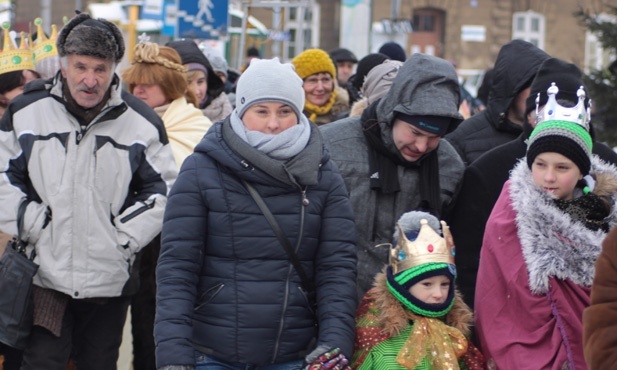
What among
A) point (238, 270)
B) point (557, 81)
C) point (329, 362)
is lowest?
point (329, 362)

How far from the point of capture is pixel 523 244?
14.8 ft

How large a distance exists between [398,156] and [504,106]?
1463 mm

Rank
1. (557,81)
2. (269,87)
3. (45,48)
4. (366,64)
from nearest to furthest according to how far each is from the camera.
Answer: (269,87) < (557,81) < (45,48) < (366,64)

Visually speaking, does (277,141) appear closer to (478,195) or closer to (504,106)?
(478,195)

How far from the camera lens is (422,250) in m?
4.73

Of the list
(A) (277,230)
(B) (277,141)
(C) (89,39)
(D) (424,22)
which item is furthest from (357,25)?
(D) (424,22)

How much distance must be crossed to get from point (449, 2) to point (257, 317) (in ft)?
129

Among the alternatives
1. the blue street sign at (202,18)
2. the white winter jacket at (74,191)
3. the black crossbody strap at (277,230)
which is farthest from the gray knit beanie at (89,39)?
the blue street sign at (202,18)

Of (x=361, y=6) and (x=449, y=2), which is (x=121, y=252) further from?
(x=449, y=2)

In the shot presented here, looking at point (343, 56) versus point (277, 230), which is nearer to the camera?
point (277, 230)

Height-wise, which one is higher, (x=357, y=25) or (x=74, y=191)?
(x=357, y=25)

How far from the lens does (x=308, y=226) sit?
4.46 m

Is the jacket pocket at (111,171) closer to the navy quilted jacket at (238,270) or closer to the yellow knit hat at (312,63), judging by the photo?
the navy quilted jacket at (238,270)

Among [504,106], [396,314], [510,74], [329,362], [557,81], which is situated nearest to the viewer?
[329,362]
